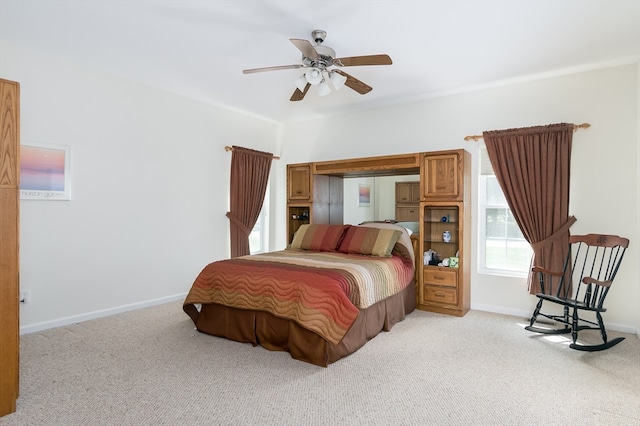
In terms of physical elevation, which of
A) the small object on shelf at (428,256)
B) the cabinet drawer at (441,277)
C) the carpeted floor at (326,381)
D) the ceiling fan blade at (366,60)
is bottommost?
the carpeted floor at (326,381)

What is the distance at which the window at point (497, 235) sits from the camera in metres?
4.23

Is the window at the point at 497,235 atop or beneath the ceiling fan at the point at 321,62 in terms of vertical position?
beneath

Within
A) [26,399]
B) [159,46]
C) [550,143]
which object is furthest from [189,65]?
[550,143]

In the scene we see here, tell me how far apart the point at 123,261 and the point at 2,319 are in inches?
81.3

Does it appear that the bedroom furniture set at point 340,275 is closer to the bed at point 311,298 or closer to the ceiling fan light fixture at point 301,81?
the bed at point 311,298

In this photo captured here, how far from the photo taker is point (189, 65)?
3.80 meters

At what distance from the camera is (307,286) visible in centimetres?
295

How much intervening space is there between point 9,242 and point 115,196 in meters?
1.98

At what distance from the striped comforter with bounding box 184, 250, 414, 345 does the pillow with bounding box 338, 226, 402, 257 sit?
0.14 metres

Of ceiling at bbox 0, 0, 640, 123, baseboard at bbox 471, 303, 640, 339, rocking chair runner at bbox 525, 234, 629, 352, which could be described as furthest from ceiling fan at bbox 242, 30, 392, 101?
baseboard at bbox 471, 303, 640, 339

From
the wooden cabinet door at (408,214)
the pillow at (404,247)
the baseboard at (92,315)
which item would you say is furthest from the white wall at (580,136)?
the baseboard at (92,315)

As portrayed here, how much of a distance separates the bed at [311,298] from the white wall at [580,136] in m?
1.31

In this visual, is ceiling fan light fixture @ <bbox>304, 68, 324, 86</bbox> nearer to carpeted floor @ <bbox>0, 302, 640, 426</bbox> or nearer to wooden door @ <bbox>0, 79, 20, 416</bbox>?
wooden door @ <bbox>0, 79, 20, 416</bbox>

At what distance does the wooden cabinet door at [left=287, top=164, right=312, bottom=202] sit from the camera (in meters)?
5.41
